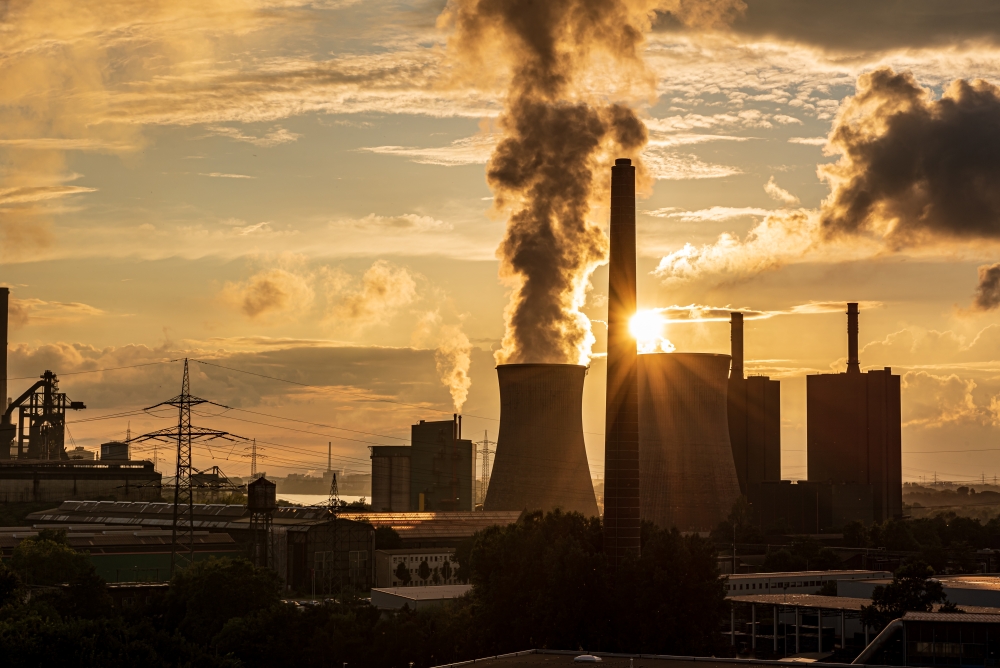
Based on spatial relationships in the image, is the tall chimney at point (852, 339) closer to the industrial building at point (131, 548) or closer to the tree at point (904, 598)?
the industrial building at point (131, 548)

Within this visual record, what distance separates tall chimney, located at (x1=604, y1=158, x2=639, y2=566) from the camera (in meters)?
35.9

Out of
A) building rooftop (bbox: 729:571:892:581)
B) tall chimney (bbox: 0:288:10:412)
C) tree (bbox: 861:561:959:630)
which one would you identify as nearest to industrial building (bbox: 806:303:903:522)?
building rooftop (bbox: 729:571:892:581)

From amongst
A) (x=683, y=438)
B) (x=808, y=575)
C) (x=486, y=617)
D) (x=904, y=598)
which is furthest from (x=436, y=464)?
(x=904, y=598)

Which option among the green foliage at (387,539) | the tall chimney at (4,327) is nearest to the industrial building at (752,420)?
the green foliage at (387,539)

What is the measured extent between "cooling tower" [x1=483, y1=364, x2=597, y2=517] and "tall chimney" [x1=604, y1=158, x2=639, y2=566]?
10.5m

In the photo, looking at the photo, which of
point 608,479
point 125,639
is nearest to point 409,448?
point 608,479

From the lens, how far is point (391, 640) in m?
34.3

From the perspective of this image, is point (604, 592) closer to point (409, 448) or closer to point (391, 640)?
point (391, 640)

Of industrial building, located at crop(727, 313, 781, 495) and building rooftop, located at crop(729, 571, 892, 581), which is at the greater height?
industrial building, located at crop(727, 313, 781, 495)

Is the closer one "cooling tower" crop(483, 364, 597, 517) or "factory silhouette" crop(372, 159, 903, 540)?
"factory silhouette" crop(372, 159, 903, 540)

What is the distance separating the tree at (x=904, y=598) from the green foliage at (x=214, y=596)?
17.5 meters

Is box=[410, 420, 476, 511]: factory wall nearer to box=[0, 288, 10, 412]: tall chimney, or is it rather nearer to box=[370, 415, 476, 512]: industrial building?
box=[370, 415, 476, 512]: industrial building

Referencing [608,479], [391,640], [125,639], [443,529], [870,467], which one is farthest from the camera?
[870,467]

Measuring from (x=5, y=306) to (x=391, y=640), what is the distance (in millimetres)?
73633
